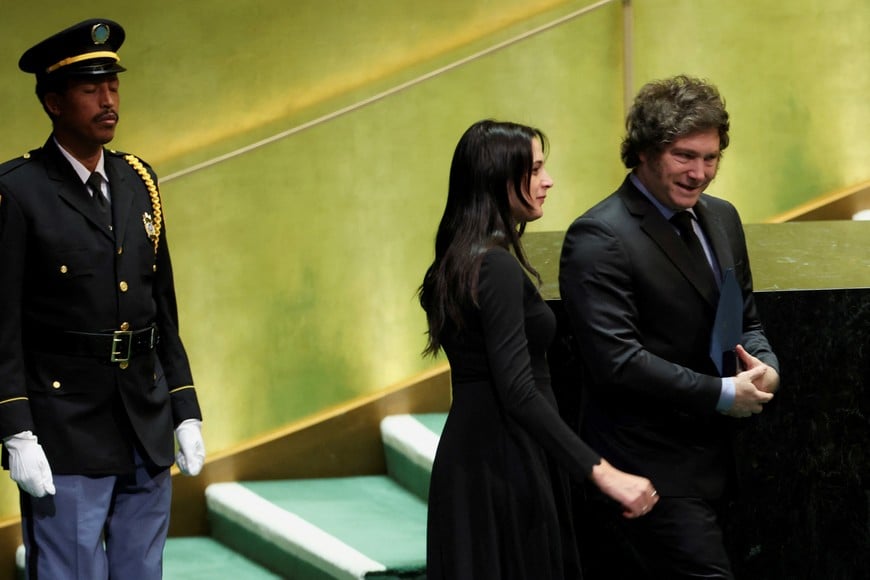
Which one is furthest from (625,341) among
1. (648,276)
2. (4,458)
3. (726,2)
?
(726,2)

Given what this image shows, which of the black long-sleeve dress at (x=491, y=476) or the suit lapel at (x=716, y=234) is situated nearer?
the black long-sleeve dress at (x=491, y=476)

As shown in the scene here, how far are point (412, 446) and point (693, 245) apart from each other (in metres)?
1.87

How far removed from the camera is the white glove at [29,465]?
2.88m

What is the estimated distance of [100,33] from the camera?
309 cm

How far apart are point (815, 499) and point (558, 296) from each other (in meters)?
0.74

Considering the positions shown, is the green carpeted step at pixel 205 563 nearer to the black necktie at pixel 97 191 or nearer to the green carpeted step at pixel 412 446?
the green carpeted step at pixel 412 446

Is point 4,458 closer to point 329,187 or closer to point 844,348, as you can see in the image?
point 844,348

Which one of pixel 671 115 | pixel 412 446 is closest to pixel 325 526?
pixel 412 446

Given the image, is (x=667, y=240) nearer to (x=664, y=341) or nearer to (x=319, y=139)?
(x=664, y=341)

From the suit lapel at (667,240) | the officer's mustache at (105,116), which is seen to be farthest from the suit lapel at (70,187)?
the suit lapel at (667,240)

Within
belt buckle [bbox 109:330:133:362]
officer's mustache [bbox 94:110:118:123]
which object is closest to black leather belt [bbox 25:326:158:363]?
belt buckle [bbox 109:330:133:362]

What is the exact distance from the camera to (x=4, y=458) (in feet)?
9.87

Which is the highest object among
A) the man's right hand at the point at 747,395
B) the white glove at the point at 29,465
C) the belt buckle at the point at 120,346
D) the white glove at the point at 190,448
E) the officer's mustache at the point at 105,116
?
the officer's mustache at the point at 105,116

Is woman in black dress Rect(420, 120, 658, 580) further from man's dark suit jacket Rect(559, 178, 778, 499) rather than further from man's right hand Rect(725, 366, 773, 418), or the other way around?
man's right hand Rect(725, 366, 773, 418)
